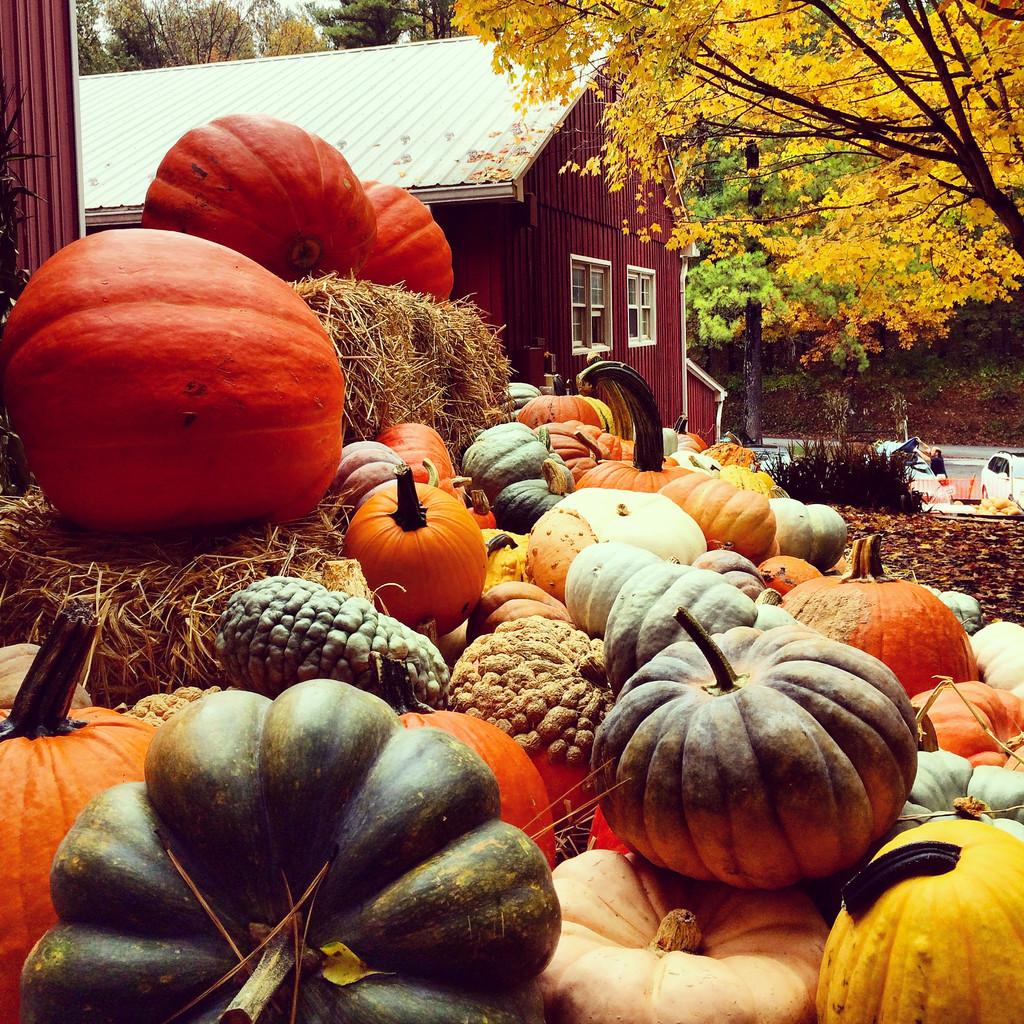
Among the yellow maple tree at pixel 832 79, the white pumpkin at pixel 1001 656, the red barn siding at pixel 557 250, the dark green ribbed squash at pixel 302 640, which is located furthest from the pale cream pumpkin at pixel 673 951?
the red barn siding at pixel 557 250

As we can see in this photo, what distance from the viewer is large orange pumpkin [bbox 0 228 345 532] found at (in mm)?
2742

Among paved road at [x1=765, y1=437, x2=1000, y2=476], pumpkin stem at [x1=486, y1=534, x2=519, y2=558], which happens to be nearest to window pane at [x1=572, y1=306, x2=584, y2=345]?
pumpkin stem at [x1=486, y1=534, x2=519, y2=558]

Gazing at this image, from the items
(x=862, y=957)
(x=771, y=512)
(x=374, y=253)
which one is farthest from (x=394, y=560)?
(x=374, y=253)

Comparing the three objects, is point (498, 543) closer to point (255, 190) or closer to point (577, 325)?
point (255, 190)

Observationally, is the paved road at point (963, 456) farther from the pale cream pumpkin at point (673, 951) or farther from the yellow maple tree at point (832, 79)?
the pale cream pumpkin at point (673, 951)

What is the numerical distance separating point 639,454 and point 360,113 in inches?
378

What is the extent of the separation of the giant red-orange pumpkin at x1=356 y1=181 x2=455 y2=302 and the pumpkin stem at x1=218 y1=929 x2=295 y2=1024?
20.2 ft

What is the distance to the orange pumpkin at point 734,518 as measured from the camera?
15.8 feet

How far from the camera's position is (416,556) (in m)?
3.27

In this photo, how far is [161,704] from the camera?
239cm

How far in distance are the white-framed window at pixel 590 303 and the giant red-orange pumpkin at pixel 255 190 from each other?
8.35 m

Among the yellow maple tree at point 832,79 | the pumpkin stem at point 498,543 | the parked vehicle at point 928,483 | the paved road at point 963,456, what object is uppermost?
the yellow maple tree at point 832,79

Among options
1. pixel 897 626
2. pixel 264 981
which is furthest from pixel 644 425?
pixel 264 981

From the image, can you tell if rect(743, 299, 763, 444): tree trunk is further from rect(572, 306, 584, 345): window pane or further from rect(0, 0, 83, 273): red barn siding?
rect(0, 0, 83, 273): red barn siding
